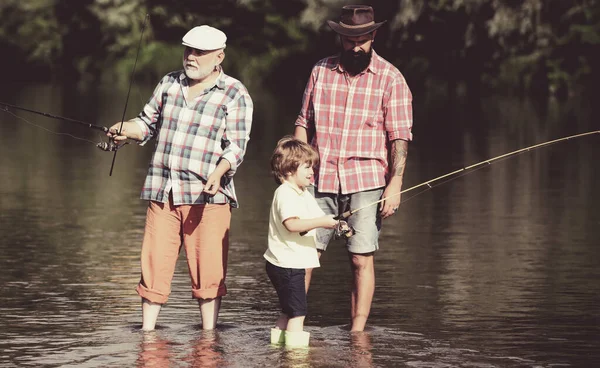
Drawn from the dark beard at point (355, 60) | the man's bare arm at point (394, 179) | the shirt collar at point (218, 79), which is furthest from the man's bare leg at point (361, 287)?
the shirt collar at point (218, 79)

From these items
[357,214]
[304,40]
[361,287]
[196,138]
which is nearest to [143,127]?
[196,138]

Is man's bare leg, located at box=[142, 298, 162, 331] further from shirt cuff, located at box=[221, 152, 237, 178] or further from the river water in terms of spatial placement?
shirt cuff, located at box=[221, 152, 237, 178]

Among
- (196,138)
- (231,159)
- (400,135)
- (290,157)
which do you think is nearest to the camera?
(290,157)

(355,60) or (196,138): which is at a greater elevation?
(355,60)

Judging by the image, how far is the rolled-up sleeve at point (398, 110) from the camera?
9.35 meters

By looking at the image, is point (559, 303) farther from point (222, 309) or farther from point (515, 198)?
point (515, 198)

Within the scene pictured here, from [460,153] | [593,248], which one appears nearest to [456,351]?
[593,248]

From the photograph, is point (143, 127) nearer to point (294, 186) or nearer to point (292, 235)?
point (294, 186)

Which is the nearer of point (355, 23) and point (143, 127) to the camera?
point (355, 23)

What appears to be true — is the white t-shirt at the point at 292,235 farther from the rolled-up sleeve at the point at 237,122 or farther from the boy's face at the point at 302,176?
the rolled-up sleeve at the point at 237,122

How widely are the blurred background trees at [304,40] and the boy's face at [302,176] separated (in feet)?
119

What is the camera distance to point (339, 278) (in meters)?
12.0

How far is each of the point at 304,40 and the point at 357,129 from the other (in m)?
53.1

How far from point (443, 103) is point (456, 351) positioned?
35205 millimetres
